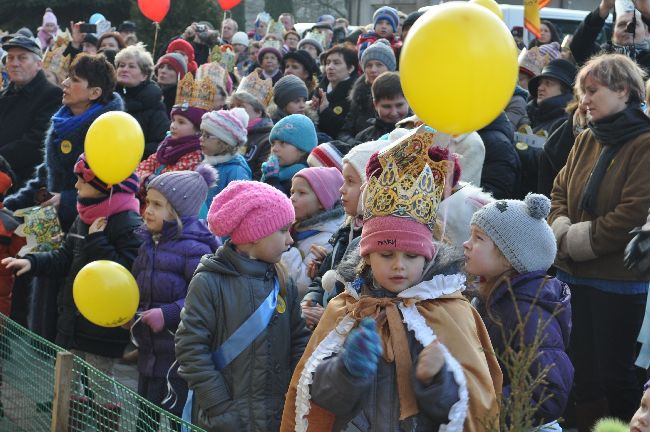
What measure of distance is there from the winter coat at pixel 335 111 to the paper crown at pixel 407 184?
17.2 ft

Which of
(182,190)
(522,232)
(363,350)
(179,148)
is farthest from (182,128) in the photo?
(363,350)

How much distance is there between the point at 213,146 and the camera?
6879 millimetres

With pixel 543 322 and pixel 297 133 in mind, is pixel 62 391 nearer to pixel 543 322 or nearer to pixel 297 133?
pixel 543 322

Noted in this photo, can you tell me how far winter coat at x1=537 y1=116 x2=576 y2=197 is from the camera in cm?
652

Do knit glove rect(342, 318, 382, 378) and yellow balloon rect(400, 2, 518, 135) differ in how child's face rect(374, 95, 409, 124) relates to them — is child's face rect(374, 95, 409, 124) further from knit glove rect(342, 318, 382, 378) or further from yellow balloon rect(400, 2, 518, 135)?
knit glove rect(342, 318, 382, 378)

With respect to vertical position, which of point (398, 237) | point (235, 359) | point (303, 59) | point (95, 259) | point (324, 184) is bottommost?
point (303, 59)

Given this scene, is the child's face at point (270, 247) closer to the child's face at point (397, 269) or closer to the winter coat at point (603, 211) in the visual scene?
the child's face at point (397, 269)

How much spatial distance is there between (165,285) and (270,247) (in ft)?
3.37

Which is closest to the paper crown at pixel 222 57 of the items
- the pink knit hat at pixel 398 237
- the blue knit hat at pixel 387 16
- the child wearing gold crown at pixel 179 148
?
the blue knit hat at pixel 387 16

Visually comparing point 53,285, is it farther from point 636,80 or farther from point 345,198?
point 636,80

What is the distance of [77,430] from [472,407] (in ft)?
7.41

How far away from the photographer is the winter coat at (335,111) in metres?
9.04

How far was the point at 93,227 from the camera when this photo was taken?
621 cm

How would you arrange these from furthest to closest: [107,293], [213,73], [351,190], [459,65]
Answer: [213,73] < [107,293] < [351,190] < [459,65]
